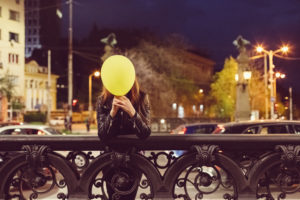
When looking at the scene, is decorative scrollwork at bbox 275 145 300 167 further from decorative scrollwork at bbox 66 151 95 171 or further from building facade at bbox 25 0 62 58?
building facade at bbox 25 0 62 58

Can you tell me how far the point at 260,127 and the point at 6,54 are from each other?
2233 inches

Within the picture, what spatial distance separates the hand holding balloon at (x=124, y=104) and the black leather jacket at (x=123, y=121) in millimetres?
48

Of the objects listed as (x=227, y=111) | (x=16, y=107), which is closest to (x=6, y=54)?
(x=16, y=107)

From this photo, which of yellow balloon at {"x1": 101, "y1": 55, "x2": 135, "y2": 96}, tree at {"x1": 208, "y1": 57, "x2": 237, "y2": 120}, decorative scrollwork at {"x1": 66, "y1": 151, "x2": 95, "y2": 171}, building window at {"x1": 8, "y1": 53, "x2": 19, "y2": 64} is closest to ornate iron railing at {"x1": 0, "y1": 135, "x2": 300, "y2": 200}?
decorative scrollwork at {"x1": 66, "y1": 151, "x2": 95, "y2": 171}

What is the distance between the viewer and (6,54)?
206 feet

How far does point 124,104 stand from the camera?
349cm

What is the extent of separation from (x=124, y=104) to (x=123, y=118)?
0.22m

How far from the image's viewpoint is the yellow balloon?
3.45 metres

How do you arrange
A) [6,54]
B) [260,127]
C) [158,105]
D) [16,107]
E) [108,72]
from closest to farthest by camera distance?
[108,72] < [260,127] < [158,105] < [16,107] < [6,54]

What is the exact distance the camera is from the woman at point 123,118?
353cm

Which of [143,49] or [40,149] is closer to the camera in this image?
[40,149]

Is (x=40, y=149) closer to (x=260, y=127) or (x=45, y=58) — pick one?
(x=260, y=127)

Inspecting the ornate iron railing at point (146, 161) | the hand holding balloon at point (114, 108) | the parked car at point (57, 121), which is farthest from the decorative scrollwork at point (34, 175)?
the parked car at point (57, 121)

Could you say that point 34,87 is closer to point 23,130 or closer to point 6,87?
point 6,87
